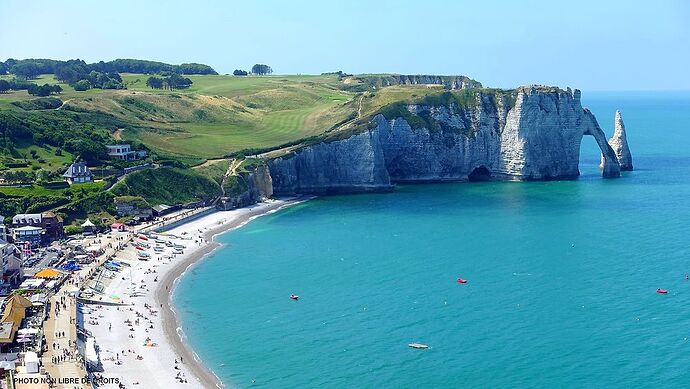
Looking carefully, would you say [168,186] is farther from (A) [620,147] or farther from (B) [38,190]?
(A) [620,147]

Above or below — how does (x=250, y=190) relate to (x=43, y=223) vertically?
below

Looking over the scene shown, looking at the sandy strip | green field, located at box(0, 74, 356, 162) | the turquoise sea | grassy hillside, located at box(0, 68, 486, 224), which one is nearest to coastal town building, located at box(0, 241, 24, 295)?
the sandy strip

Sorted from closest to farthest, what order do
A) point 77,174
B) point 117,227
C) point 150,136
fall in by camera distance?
point 117,227, point 77,174, point 150,136

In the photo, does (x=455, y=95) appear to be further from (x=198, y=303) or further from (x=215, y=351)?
(x=215, y=351)

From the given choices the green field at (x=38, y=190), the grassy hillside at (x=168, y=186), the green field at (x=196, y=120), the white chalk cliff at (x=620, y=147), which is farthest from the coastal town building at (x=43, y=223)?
the white chalk cliff at (x=620, y=147)

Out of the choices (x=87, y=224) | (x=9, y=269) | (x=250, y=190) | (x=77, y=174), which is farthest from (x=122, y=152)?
(x=9, y=269)

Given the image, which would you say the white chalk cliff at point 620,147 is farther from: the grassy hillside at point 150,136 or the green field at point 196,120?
the green field at point 196,120

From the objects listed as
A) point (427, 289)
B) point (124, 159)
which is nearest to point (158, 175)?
point (124, 159)

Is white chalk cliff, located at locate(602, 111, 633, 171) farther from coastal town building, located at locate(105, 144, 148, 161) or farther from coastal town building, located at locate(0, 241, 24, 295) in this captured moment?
coastal town building, located at locate(0, 241, 24, 295)
